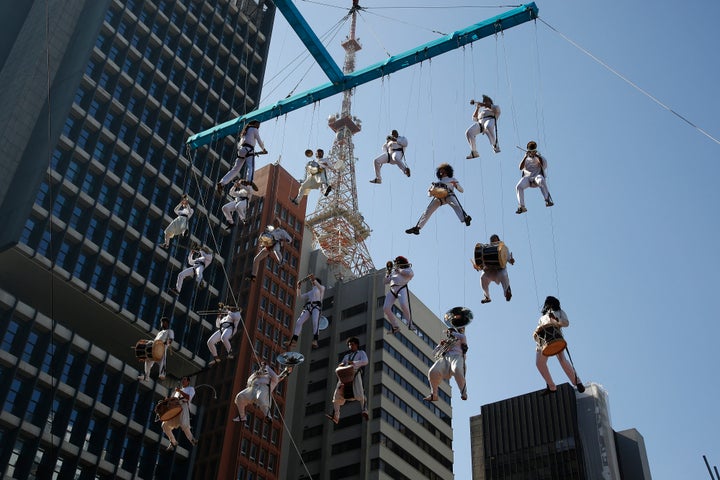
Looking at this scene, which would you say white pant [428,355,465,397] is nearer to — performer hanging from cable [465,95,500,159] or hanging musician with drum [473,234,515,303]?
hanging musician with drum [473,234,515,303]

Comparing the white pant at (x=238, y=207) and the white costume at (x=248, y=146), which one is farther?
the white pant at (x=238, y=207)

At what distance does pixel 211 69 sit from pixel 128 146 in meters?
11.7

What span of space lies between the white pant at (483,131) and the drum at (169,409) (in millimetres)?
10318

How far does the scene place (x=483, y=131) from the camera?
2289 centimetres

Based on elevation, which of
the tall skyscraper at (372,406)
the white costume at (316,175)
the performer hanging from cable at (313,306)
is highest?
the tall skyscraper at (372,406)

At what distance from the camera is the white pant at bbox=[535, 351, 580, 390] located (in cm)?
1805

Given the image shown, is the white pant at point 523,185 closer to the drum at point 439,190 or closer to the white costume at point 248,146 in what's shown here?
the drum at point 439,190

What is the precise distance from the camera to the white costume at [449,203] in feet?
70.6

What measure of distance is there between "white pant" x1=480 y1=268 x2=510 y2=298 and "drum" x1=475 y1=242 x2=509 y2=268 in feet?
0.86

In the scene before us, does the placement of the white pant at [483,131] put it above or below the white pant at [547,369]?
above

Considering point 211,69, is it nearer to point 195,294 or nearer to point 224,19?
point 224,19

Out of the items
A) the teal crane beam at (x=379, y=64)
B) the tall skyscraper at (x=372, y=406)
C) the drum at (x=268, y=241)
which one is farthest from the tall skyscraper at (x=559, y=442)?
the drum at (x=268, y=241)

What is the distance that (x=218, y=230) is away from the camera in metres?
59.3

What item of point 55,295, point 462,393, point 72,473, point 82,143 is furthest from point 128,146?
point 462,393
